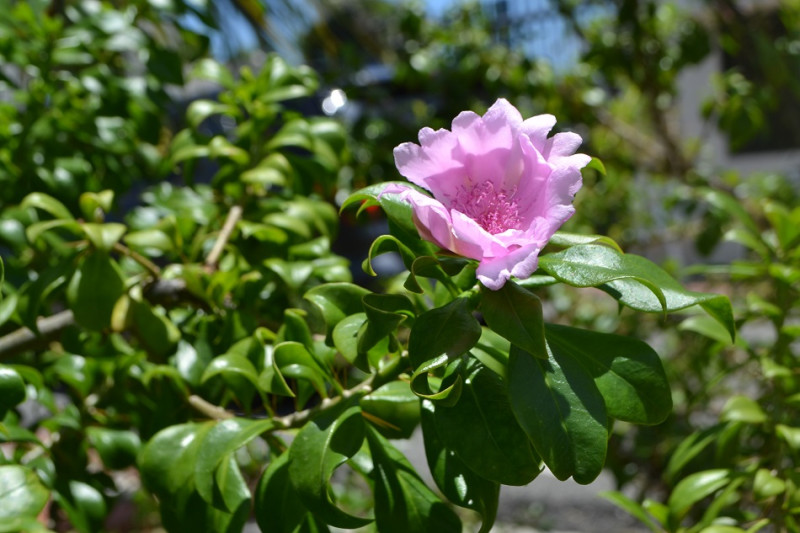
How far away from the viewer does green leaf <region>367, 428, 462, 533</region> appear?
914 millimetres

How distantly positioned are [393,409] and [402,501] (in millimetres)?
107

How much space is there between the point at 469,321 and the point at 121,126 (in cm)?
124

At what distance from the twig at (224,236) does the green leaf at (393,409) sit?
44cm

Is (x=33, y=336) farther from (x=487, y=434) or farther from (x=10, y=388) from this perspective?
(x=487, y=434)

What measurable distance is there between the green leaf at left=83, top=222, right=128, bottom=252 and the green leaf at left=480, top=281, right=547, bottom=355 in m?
0.55

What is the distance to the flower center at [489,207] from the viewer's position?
845 mm

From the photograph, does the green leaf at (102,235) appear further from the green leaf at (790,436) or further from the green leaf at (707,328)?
the green leaf at (790,436)

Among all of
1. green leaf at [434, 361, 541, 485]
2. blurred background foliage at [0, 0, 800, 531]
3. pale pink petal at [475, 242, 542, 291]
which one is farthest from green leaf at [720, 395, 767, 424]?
pale pink petal at [475, 242, 542, 291]

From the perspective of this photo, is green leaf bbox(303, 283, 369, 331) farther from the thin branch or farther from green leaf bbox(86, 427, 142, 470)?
green leaf bbox(86, 427, 142, 470)

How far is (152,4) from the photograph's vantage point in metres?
1.72

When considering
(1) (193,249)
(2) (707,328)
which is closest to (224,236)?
(1) (193,249)

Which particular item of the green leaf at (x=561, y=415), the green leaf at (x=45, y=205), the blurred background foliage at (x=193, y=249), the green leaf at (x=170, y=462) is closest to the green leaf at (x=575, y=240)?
the green leaf at (x=561, y=415)

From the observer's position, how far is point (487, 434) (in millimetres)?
788

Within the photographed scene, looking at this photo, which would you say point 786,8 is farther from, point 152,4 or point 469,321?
point 469,321
